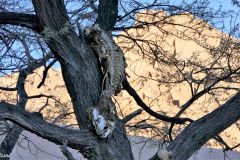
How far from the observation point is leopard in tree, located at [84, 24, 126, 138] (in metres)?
3.26

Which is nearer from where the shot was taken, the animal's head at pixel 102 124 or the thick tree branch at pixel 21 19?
the animal's head at pixel 102 124

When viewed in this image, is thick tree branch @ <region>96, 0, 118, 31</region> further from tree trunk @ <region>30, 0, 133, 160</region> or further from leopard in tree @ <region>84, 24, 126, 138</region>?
tree trunk @ <region>30, 0, 133, 160</region>

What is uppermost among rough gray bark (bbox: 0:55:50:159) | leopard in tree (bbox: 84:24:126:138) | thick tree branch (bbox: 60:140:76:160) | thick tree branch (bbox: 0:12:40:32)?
rough gray bark (bbox: 0:55:50:159)

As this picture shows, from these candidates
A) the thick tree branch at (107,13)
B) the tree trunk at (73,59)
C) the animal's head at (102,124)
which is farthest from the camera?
the thick tree branch at (107,13)

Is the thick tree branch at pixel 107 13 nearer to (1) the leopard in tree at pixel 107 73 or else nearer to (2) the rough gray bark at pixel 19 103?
(1) the leopard in tree at pixel 107 73

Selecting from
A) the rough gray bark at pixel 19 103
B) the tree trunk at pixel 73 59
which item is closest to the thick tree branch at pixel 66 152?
the tree trunk at pixel 73 59

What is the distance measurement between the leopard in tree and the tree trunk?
0.07 meters

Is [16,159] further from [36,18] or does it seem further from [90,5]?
[36,18]

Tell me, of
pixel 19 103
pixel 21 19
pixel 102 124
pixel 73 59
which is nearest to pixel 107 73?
pixel 73 59

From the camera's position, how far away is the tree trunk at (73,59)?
3447 millimetres

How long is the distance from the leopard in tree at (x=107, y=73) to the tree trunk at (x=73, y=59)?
71mm

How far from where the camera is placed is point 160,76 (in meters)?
6.04

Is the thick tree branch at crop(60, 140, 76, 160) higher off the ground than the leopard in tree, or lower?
lower

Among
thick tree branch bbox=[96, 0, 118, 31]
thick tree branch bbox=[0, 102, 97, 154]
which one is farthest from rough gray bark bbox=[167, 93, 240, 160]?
thick tree branch bbox=[96, 0, 118, 31]
